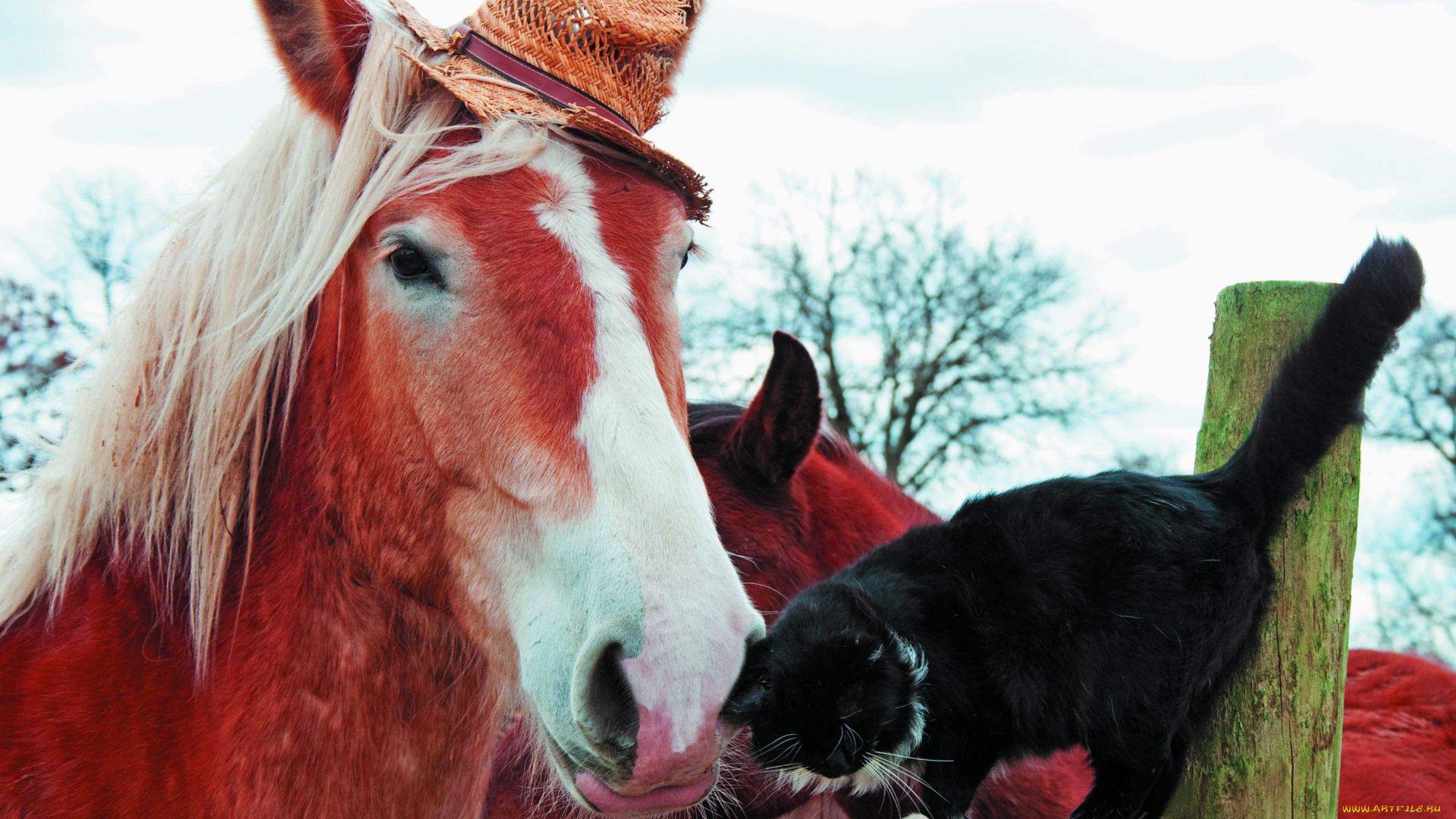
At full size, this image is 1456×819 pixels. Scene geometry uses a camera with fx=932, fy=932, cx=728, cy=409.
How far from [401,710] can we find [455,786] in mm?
241

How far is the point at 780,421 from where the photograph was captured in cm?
293

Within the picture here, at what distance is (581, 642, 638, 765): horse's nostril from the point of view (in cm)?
148

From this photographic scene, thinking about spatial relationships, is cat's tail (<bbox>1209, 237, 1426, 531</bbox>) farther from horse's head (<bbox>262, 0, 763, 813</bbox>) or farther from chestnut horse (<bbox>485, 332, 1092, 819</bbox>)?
chestnut horse (<bbox>485, 332, 1092, 819</bbox>)

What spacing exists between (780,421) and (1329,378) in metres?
1.55

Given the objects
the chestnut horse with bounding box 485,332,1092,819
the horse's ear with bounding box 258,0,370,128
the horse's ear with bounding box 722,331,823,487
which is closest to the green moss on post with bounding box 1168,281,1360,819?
the chestnut horse with bounding box 485,332,1092,819

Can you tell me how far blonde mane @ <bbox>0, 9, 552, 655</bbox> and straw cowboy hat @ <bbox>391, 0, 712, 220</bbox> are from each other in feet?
0.22

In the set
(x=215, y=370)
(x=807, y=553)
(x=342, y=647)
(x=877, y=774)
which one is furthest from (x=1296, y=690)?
(x=215, y=370)

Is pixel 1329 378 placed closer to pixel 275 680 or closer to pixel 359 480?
pixel 359 480

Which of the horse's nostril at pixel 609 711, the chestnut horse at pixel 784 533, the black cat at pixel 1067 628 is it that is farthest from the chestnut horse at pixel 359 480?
the chestnut horse at pixel 784 533

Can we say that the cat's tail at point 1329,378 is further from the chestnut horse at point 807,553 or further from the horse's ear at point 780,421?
the horse's ear at point 780,421

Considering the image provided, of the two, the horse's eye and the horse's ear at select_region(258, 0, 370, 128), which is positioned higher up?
the horse's ear at select_region(258, 0, 370, 128)

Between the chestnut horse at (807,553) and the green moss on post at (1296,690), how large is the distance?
61cm

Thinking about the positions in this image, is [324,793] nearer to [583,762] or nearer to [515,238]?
[583,762]

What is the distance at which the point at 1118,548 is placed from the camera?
5.21 feet
